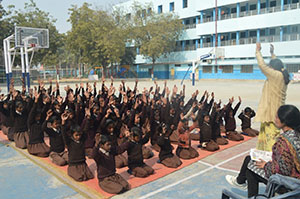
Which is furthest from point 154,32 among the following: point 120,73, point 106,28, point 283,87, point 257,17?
point 283,87

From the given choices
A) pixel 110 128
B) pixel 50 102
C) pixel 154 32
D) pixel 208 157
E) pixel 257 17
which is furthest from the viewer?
pixel 154 32

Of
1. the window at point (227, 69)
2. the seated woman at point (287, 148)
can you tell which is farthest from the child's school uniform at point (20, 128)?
the window at point (227, 69)

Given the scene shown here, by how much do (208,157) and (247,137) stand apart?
7.12 ft

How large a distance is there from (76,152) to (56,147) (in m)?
1.06

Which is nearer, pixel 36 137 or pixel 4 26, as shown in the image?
pixel 36 137

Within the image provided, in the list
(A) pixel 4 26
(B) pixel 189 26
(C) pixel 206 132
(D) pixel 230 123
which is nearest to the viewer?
(C) pixel 206 132

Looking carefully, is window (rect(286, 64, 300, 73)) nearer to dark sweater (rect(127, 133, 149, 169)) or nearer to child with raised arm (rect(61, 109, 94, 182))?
dark sweater (rect(127, 133, 149, 169))

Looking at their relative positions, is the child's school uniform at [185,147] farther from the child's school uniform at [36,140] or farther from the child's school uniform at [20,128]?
the child's school uniform at [20,128]

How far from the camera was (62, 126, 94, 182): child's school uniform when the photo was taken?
4.41 metres

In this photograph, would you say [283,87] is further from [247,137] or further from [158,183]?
[247,137]

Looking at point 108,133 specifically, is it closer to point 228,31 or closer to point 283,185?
point 283,185

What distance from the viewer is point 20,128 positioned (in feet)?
20.5

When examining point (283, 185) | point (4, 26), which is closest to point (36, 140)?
point (283, 185)

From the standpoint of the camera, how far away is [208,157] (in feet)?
18.3
